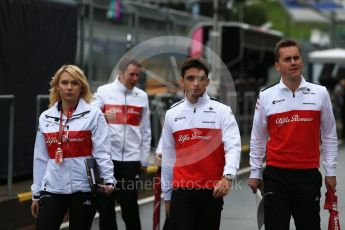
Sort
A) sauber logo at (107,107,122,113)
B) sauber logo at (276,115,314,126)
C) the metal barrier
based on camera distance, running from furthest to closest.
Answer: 1. the metal barrier
2. sauber logo at (107,107,122,113)
3. sauber logo at (276,115,314,126)

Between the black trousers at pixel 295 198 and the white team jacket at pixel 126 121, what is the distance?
2497 mm

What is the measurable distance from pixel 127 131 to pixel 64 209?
7.77ft

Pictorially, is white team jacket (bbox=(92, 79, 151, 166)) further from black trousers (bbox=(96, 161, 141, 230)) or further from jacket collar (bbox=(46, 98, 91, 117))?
jacket collar (bbox=(46, 98, 91, 117))

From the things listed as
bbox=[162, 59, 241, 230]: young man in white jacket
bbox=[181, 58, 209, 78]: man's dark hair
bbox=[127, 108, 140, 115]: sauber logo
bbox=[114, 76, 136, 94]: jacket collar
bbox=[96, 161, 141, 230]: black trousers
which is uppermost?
bbox=[181, 58, 209, 78]: man's dark hair

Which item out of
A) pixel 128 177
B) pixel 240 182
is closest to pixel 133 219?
pixel 128 177

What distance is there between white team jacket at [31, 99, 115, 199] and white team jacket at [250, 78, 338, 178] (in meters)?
1.24

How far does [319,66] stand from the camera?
34.3 m

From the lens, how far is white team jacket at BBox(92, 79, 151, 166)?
358 inches

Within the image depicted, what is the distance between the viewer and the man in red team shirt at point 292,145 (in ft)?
22.6

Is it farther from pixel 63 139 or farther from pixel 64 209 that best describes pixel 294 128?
pixel 64 209

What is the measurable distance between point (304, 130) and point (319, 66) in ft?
91.3

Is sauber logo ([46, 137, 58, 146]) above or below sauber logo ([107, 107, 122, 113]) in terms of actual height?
below

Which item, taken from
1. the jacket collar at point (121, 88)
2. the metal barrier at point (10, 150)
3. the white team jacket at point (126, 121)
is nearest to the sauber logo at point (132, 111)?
the white team jacket at point (126, 121)

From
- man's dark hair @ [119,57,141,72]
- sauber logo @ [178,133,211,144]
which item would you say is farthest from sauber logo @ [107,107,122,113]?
sauber logo @ [178,133,211,144]
